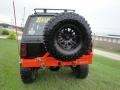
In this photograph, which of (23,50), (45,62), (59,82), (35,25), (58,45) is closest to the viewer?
(58,45)

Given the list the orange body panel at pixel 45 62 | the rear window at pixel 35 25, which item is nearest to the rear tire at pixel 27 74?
the orange body panel at pixel 45 62

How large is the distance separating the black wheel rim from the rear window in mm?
1197

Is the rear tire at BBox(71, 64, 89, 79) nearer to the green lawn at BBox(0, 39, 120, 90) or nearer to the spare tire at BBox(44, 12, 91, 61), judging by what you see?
the green lawn at BBox(0, 39, 120, 90)

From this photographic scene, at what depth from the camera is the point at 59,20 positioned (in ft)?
28.8

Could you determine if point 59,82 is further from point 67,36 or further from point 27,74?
point 67,36

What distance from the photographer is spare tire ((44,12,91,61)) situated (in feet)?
28.8

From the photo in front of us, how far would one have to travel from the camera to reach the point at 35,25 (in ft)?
33.5

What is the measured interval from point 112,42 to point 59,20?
79.3ft

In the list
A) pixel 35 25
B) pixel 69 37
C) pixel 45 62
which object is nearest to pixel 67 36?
pixel 69 37

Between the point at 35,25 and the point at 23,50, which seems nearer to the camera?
the point at 23,50

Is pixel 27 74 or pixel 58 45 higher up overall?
pixel 58 45

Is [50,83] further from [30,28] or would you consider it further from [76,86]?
[30,28]

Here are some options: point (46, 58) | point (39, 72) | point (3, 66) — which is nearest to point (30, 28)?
point (46, 58)

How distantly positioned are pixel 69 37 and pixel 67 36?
6 cm
